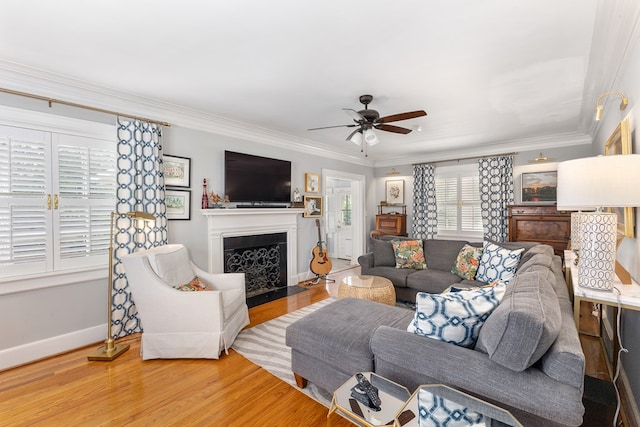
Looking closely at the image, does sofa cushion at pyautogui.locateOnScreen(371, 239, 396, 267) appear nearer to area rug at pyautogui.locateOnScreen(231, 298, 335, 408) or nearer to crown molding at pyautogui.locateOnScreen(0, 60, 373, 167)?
area rug at pyautogui.locateOnScreen(231, 298, 335, 408)

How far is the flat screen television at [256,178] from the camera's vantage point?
402cm

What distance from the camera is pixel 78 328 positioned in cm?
284

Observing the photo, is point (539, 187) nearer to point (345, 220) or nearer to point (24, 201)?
point (345, 220)

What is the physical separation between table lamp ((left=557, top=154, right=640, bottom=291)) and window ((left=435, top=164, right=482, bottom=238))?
4.29 m

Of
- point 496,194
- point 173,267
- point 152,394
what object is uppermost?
point 496,194

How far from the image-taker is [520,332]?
119 centimetres

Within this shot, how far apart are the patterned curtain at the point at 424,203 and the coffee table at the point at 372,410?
5.14 metres

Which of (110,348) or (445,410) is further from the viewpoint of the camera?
(110,348)

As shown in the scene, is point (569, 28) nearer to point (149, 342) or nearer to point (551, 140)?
point (551, 140)

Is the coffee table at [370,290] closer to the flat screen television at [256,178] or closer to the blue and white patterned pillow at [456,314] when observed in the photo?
the blue and white patterned pillow at [456,314]

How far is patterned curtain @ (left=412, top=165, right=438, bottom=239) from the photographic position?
20.2 feet

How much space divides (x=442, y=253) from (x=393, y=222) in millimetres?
2398

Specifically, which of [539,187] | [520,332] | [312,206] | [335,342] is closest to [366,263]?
[312,206]

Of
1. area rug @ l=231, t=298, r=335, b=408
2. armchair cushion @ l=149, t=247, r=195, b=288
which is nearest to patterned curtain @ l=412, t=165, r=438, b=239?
area rug @ l=231, t=298, r=335, b=408
